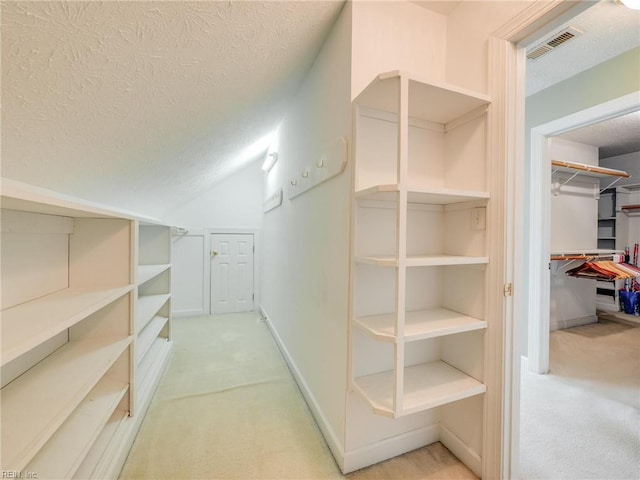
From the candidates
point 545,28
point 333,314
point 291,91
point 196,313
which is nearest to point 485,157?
point 545,28

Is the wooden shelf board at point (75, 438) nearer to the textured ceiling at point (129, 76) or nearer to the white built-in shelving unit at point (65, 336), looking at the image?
the white built-in shelving unit at point (65, 336)

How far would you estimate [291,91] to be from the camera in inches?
79.3

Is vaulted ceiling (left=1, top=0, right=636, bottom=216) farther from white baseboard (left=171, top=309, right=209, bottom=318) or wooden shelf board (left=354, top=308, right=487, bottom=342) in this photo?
white baseboard (left=171, top=309, right=209, bottom=318)

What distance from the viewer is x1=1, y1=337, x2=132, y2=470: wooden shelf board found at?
2.42 ft

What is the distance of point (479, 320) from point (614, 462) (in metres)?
1.09

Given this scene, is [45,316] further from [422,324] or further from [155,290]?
[155,290]

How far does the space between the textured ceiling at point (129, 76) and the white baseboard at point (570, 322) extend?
4.08m

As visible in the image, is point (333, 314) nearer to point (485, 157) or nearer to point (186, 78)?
point (485, 157)

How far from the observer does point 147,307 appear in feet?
6.89

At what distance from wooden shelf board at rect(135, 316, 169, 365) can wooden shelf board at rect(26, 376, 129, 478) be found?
11.3 inches

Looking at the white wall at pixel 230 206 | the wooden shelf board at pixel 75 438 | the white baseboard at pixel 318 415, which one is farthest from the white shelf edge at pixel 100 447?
the white wall at pixel 230 206

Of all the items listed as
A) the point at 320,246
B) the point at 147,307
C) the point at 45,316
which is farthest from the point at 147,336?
the point at 320,246

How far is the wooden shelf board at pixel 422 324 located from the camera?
105 cm

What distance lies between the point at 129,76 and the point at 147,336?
1.88 metres
